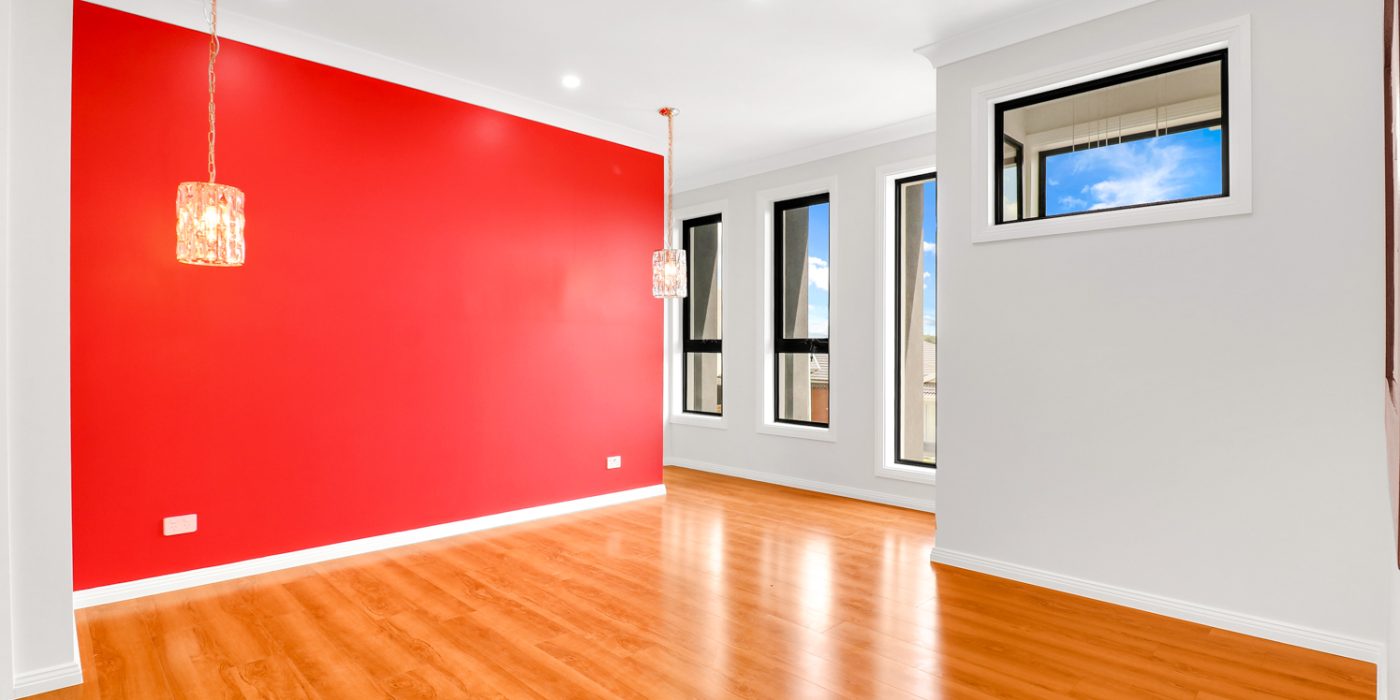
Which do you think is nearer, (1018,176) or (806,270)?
(1018,176)

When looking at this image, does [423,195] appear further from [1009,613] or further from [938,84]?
[1009,613]

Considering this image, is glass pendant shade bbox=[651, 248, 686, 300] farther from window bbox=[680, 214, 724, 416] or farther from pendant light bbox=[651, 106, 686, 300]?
window bbox=[680, 214, 724, 416]

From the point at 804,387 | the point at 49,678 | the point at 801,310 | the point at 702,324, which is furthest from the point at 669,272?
the point at 49,678

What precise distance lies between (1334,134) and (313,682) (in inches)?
173

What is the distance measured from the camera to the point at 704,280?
7.29 metres

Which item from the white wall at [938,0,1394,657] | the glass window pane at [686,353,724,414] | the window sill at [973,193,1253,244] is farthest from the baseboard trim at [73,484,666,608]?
the window sill at [973,193,1253,244]

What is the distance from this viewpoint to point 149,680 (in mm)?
2527

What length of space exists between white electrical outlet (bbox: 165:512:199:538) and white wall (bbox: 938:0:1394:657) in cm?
394

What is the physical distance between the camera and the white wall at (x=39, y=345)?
2396mm

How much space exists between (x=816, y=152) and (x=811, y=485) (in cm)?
281

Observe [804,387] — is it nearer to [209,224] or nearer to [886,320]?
[886,320]

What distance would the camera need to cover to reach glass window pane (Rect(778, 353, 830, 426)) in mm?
6234

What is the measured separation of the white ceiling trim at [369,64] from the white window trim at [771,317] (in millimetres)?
1423

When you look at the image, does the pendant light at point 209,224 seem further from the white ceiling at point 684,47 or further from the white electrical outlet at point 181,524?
the white electrical outlet at point 181,524
